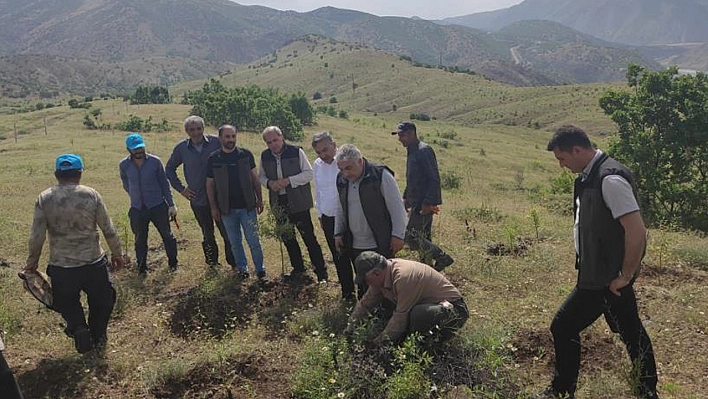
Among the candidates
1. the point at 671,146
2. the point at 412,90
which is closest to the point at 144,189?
the point at 671,146

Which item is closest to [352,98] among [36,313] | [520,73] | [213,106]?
[213,106]

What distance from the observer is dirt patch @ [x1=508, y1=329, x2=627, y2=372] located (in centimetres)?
409

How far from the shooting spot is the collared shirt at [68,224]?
155 inches

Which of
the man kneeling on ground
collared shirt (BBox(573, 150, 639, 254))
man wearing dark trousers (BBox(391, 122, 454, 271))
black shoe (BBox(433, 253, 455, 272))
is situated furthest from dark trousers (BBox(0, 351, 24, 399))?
black shoe (BBox(433, 253, 455, 272))

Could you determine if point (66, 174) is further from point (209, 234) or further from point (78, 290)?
point (209, 234)

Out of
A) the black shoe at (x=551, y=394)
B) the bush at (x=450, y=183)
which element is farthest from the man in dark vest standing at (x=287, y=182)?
the bush at (x=450, y=183)

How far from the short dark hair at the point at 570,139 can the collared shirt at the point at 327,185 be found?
2.54 m

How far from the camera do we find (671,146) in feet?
36.8

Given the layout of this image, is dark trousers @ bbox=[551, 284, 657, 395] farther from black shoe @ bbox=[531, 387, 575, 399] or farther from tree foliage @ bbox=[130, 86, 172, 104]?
tree foliage @ bbox=[130, 86, 172, 104]

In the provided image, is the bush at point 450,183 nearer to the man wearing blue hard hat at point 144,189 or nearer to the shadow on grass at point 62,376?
the man wearing blue hard hat at point 144,189

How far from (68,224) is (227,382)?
1.76 meters

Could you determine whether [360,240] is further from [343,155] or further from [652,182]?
[652,182]

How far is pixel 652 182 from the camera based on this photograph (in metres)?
11.2

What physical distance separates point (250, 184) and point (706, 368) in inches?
177
